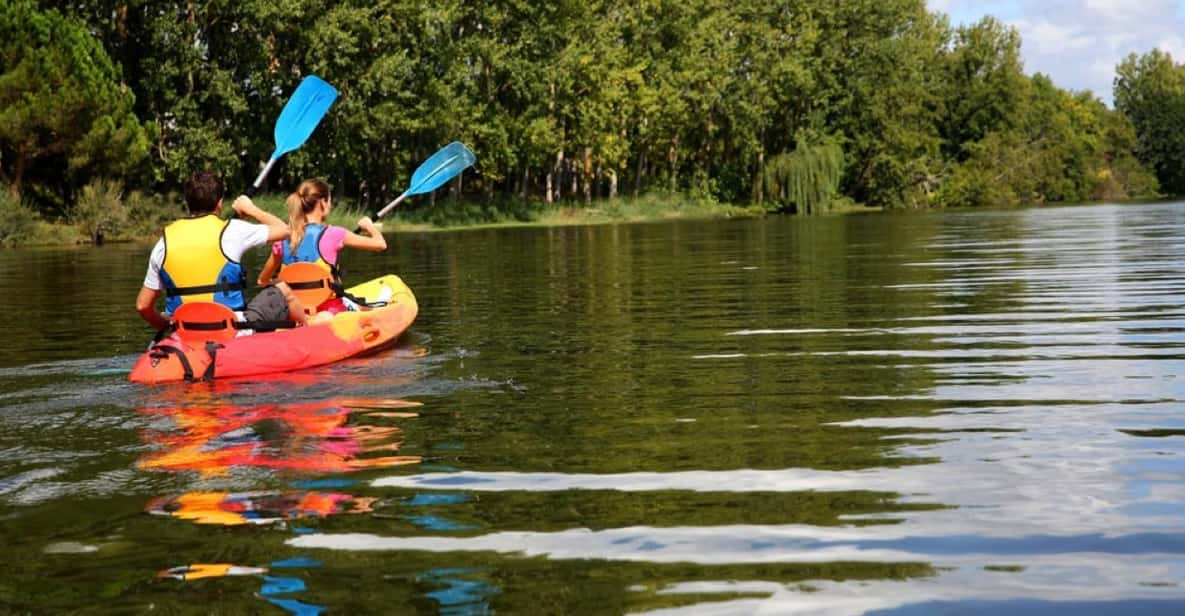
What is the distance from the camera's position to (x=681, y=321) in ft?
40.1

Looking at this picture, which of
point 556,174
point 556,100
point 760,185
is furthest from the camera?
point 760,185

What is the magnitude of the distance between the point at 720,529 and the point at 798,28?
67182mm

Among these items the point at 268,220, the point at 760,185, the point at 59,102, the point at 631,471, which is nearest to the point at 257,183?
the point at 268,220

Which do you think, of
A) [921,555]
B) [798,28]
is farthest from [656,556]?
[798,28]

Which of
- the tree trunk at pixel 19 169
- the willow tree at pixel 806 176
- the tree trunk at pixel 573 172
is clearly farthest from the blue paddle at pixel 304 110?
the willow tree at pixel 806 176

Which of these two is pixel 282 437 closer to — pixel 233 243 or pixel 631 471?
pixel 631 471

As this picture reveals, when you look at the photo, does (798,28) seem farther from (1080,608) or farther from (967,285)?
(1080,608)

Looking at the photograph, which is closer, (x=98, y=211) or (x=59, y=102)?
(x=59, y=102)

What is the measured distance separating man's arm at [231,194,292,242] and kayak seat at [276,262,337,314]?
0.71 meters

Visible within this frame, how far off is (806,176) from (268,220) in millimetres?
52571

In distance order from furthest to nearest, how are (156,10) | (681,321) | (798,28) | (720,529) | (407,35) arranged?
(798,28) < (407,35) < (156,10) < (681,321) < (720,529)

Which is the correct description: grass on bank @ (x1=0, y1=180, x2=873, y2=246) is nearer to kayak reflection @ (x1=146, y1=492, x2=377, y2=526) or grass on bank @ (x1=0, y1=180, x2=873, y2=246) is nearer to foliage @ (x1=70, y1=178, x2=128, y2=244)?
A: foliage @ (x1=70, y1=178, x2=128, y2=244)

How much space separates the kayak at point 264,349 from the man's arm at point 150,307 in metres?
0.29

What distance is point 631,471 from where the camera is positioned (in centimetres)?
574
